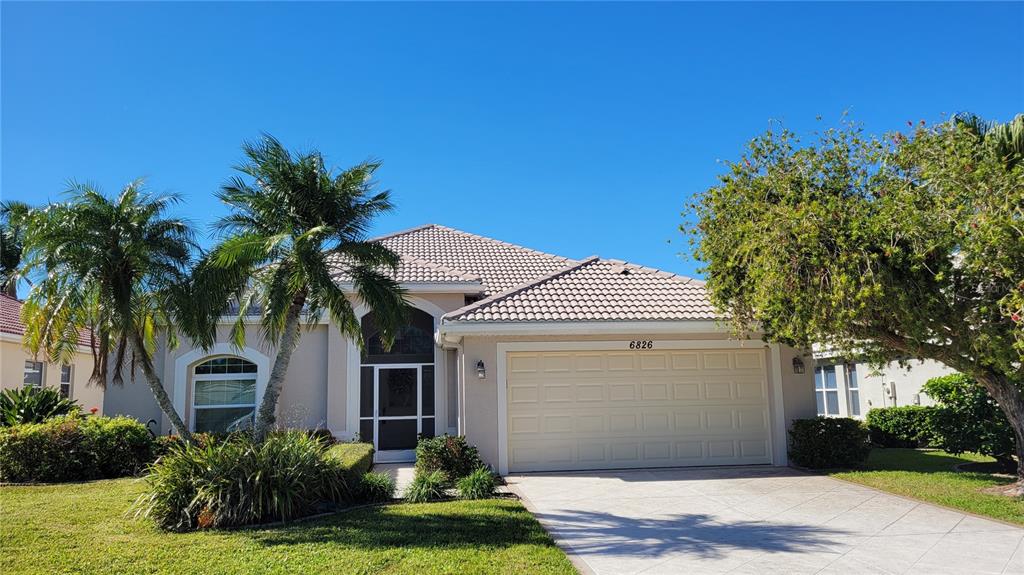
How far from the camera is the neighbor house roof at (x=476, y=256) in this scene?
19.0 metres

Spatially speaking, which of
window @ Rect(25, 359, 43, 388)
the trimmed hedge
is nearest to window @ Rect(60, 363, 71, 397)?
window @ Rect(25, 359, 43, 388)

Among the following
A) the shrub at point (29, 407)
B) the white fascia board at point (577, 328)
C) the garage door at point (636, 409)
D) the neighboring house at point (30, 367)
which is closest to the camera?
the white fascia board at point (577, 328)

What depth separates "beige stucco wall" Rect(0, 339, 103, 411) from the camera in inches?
728

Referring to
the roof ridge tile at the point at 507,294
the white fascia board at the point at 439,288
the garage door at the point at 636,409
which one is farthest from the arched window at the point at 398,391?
the garage door at the point at 636,409

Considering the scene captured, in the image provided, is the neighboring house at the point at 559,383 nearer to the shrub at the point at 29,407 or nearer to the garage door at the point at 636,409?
the garage door at the point at 636,409

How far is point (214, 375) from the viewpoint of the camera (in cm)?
1695

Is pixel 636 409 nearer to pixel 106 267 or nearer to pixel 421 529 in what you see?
pixel 421 529

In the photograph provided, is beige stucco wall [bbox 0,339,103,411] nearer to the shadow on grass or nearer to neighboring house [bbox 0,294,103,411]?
neighboring house [bbox 0,294,103,411]

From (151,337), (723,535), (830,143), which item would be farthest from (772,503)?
(151,337)

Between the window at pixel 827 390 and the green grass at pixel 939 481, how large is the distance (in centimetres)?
644

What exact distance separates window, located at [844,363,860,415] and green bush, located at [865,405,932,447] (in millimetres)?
1877

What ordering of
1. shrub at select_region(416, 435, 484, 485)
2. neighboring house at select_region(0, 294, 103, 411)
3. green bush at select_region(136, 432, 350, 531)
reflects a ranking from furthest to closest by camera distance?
neighboring house at select_region(0, 294, 103, 411), shrub at select_region(416, 435, 484, 485), green bush at select_region(136, 432, 350, 531)

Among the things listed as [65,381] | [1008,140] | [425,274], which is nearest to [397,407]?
[425,274]

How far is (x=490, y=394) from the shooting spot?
13555mm
